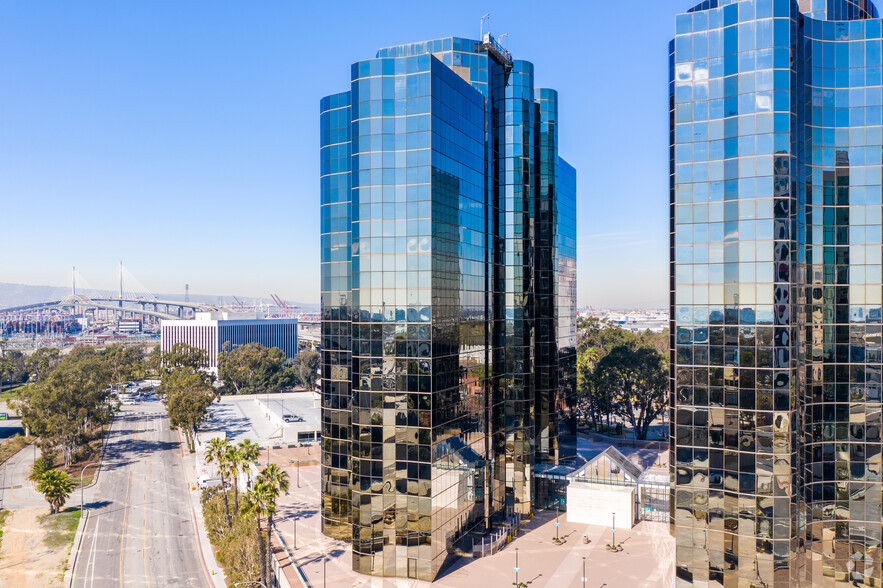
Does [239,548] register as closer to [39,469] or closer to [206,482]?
[206,482]

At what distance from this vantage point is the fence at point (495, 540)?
228 feet

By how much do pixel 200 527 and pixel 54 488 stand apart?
79.7 ft

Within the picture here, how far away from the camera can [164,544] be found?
7919cm

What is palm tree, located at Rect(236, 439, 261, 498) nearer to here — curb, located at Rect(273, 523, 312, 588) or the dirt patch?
curb, located at Rect(273, 523, 312, 588)

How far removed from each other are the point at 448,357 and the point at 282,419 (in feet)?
297

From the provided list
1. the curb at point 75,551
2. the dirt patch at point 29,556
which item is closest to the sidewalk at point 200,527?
the curb at point 75,551

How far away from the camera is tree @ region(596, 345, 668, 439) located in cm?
13075

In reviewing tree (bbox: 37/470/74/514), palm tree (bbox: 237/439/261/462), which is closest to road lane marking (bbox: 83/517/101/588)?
tree (bbox: 37/470/74/514)

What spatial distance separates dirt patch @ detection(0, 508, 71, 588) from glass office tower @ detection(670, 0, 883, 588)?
236ft

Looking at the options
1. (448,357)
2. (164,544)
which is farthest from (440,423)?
(164,544)

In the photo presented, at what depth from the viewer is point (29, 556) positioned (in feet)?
248

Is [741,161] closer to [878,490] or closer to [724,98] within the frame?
[724,98]

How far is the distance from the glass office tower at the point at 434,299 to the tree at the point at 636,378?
45.5 m

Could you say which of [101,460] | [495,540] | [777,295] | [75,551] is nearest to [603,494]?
[495,540]
